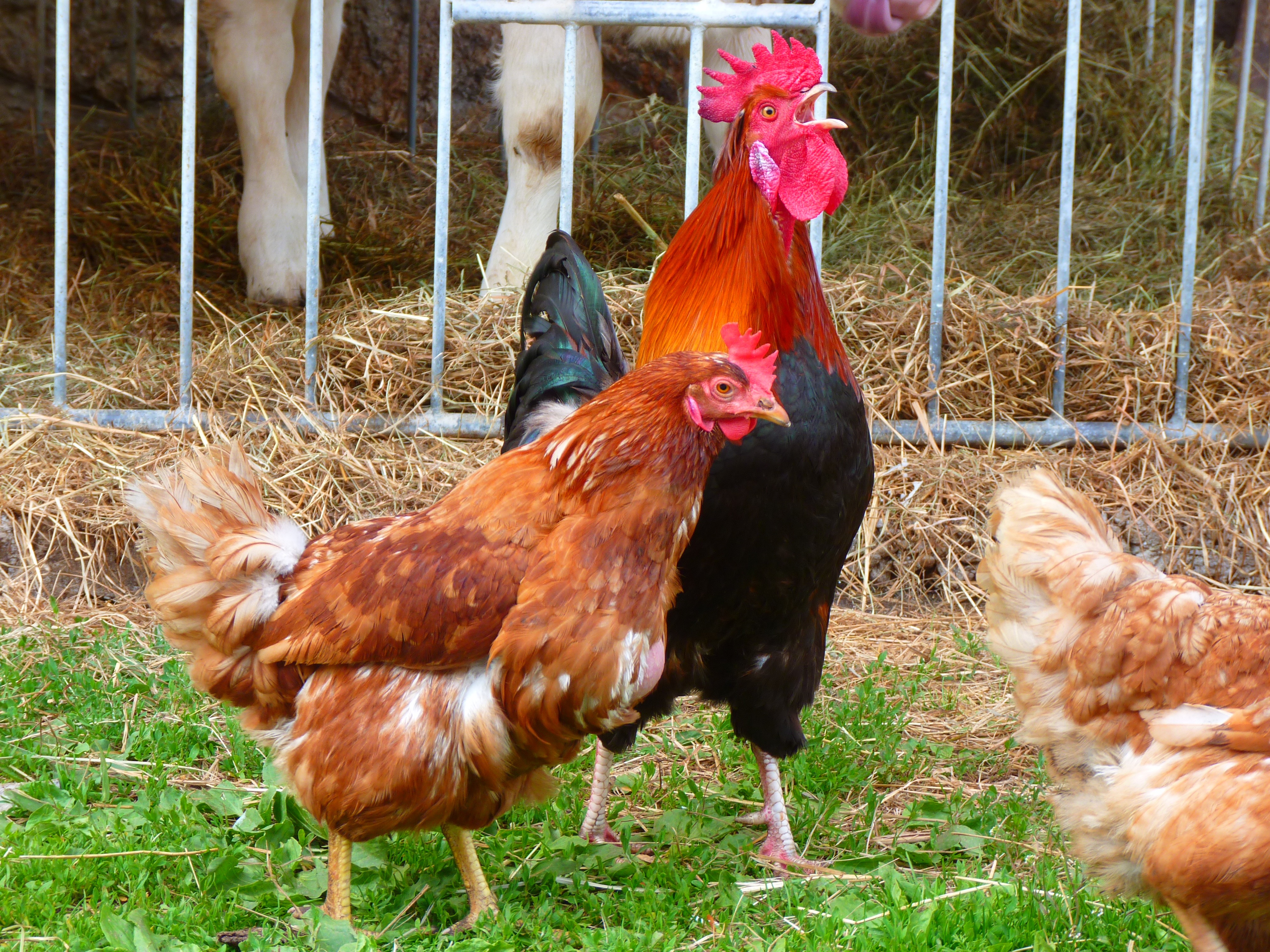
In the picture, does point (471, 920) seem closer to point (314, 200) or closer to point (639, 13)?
point (314, 200)

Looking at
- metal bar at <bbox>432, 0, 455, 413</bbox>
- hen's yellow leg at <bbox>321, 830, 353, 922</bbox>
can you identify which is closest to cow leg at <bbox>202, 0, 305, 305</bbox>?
metal bar at <bbox>432, 0, 455, 413</bbox>

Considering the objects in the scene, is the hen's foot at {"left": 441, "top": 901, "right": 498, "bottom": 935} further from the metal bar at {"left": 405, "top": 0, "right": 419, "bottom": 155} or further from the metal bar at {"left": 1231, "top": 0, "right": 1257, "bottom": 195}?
the metal bar at {"left": 1231, "top": 0, "right": 1257, "bottom": 195}

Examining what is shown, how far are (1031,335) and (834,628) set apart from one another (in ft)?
4.93

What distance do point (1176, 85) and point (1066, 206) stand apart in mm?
3043

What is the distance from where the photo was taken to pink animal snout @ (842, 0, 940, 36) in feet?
Answer: 16.7

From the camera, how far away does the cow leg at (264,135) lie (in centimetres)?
576

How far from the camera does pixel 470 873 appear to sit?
280 centimetres

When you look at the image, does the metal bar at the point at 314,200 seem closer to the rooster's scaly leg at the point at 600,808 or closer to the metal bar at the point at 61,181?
the metal bar at the point at 61,181

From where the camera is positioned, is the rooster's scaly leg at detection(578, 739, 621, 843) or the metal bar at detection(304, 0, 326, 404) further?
the metal bar at detection(304, 0, 326, 404)

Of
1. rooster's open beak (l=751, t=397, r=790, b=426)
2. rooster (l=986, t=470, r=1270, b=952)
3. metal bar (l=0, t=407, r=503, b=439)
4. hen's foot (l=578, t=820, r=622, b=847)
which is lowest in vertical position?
hen's foot (l=578, t=820, r=622, b=847)

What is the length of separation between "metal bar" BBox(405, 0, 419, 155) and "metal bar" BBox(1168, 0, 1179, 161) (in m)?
4.38

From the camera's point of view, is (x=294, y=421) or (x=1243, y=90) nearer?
(x=294, y=421)

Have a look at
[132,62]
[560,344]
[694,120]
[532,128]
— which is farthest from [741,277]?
[132,62]

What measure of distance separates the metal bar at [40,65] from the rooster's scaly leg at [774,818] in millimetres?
6250
